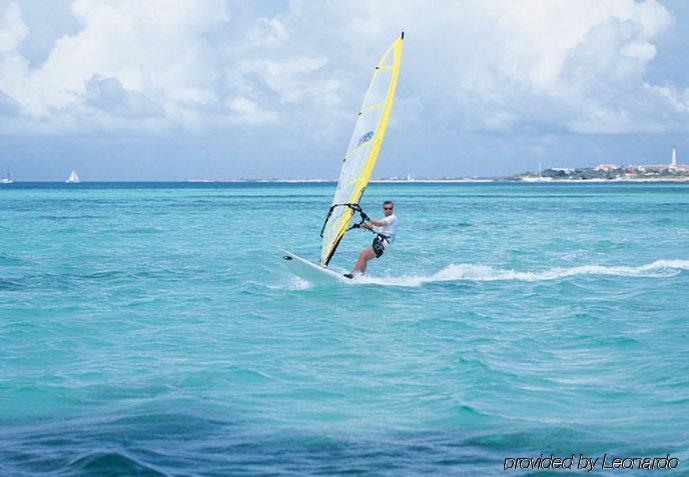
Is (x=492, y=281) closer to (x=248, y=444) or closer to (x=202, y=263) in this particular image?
(x=202, y=263)

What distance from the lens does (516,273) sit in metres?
19.7

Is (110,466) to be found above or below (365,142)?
below

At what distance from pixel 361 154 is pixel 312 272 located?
2.63 metres

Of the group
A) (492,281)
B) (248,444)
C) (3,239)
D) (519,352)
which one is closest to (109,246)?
(3,239)

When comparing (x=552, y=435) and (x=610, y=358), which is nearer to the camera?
(x=552, y=435)

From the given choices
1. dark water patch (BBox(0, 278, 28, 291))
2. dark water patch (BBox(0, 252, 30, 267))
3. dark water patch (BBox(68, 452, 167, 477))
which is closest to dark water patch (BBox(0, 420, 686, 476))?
dark water patch (BBox(68, 452, 167, 477))

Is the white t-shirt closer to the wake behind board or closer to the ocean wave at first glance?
the wake behind board

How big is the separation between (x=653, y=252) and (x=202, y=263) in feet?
44.6

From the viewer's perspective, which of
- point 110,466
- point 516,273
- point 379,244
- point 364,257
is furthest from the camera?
point 516,273

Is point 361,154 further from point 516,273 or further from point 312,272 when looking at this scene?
point 516,273

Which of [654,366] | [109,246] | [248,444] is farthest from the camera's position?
[109,246]

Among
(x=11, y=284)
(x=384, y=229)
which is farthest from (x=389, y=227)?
(x=11, y=284)

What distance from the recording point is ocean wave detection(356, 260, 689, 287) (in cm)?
1817

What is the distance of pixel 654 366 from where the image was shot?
1027 cm
